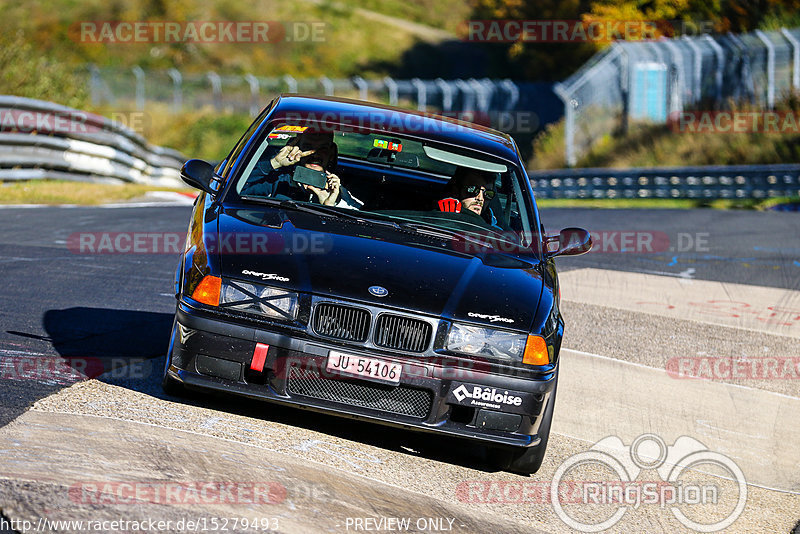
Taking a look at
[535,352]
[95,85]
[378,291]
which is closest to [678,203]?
[535,352]

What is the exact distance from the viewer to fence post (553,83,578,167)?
3080cm

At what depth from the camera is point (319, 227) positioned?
579cm

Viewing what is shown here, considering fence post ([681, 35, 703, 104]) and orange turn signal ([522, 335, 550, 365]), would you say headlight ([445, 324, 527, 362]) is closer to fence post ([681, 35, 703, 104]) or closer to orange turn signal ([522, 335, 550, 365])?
orange turn signal ([522, 335, 550, 365])

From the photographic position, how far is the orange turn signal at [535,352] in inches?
205

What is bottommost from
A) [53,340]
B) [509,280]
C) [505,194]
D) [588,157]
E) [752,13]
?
[53,340]

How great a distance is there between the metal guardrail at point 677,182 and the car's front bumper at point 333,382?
1903cm

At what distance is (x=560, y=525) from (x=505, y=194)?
2.37 m

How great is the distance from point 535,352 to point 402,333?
2.14 feet

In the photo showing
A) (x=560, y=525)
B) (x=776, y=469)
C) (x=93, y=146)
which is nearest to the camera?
(x=560, y=525)

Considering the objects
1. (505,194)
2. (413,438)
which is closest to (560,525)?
(413,438)

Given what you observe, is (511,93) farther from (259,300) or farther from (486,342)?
(259,300)

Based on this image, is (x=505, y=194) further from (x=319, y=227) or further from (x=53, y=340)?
(x=53, y=340)

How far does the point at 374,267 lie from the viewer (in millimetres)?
5348

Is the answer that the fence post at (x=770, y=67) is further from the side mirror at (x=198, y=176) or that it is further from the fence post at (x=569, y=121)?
the side mirror at (x=198, y=176)
